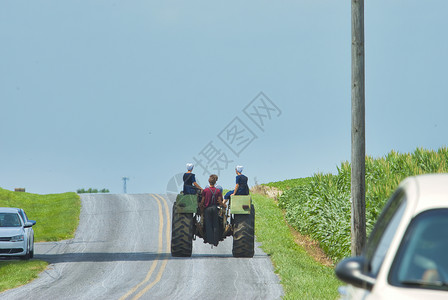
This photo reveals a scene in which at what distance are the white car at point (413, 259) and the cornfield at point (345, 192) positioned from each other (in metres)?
15.0

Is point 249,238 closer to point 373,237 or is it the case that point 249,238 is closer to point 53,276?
point 53,276

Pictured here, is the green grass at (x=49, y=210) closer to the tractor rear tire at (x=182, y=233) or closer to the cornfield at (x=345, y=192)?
the tractor rear tire at (x=182, y=233)

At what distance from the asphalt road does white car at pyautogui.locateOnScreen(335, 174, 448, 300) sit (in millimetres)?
11535

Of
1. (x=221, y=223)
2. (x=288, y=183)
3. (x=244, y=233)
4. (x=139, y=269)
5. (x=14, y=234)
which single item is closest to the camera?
(x=221, y=223)

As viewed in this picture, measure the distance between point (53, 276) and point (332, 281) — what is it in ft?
26.8

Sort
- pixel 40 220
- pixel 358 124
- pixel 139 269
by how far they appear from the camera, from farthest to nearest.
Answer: pixel 40 220, pixel 139 269, pixel 358 124

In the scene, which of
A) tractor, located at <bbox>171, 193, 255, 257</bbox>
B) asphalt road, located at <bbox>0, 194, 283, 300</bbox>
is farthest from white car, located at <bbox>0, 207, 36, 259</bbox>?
tractor, located at <bbox>171, 193, 255, 257</bbox>

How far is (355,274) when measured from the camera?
4.36 meters

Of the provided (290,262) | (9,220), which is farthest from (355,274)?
(9,220)

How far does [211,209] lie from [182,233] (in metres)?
1.34

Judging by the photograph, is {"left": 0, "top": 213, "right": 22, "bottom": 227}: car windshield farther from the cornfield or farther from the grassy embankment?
the cornfield

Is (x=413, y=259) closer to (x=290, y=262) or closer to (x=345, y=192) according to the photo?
(x=290, y=262)

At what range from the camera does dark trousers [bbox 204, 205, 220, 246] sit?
19.9 meters

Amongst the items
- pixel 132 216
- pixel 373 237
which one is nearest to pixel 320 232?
pixel 132 216
